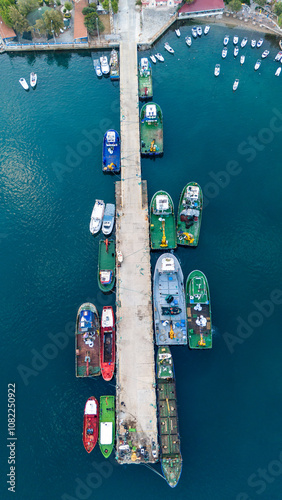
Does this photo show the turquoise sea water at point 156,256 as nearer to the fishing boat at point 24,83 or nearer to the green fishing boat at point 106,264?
the fishing boat at point 24,83

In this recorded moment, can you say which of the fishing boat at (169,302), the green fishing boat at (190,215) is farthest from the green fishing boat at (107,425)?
the green fishing boat at (190,215)

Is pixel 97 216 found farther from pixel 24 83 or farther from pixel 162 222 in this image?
pixel 24 83

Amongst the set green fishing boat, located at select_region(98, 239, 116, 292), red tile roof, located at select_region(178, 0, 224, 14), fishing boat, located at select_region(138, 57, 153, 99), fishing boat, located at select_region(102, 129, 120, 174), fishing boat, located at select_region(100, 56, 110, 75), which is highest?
red tile roof, located at select_region(178, 0, 224, 14)

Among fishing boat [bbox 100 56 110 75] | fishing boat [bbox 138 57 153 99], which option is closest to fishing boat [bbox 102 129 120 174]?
fishing boat [bbox 138 57 153 99]

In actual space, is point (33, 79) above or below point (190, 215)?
above

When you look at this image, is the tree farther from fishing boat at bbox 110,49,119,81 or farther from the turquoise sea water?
fishing boat at bbox 110,49,119,81

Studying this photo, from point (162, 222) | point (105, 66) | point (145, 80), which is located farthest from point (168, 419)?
point (105, 66)

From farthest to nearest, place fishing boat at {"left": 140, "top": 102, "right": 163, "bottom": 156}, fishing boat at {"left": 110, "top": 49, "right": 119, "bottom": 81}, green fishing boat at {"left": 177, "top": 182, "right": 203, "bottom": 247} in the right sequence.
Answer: fishing boat at {"left": 110, "top": 49, "right": 119, "bottom": 81} → fishing boat at {"left": 140, "top": 102, "right": 163, "bottom": 156} → green fishing boat at {"left": 177, "top": 182, "right": 203, "bottom": 247}
